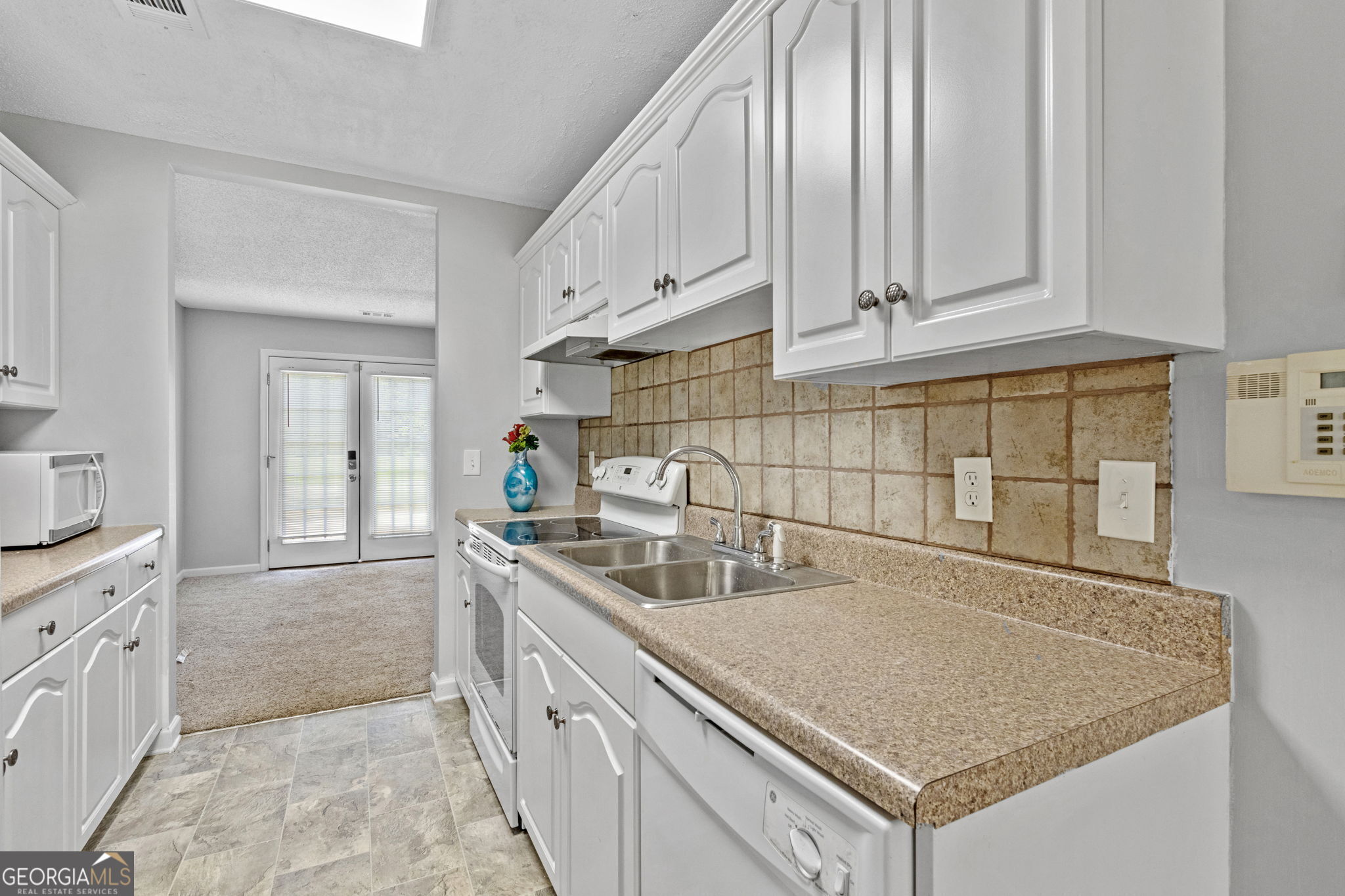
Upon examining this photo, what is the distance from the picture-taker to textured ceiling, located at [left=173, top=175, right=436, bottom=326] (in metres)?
3.08

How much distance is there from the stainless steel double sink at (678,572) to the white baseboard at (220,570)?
15.8ft

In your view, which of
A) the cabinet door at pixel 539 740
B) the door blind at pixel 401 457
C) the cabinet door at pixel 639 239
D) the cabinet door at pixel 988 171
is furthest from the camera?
the door blind at pixel 401 457

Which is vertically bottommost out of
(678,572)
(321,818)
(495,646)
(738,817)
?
(321,818)

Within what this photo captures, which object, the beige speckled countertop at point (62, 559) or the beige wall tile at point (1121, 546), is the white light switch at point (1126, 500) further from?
the beige speckled countertop at point (62, 559)

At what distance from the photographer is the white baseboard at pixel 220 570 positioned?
202 inches

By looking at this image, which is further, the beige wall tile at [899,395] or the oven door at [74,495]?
the oven door at [74,495]

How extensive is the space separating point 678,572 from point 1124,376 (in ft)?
3.60

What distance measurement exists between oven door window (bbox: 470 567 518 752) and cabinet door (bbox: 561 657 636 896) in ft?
1.50

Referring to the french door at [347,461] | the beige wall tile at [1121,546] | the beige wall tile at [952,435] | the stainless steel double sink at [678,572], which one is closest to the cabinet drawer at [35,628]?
the stainless steel double sink at [678,572]

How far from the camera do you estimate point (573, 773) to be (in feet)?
4.51

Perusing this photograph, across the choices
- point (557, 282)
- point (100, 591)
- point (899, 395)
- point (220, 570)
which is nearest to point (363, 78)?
point (557, 282)

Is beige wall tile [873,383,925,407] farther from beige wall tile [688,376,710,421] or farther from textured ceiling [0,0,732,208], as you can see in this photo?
textured ceiling [0,0,732,208]

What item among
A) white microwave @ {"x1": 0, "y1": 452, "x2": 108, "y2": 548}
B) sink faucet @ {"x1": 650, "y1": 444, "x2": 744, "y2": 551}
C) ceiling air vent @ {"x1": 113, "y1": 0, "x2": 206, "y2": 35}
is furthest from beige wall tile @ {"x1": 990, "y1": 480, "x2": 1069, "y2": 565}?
white microwave @ {"x1": 0, "y1": 452, "x2": 108, "y2": 548}

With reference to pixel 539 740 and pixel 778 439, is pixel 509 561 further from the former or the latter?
pixel 778 439
